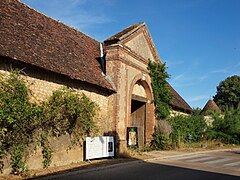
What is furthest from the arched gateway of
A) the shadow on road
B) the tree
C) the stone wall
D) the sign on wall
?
the tree

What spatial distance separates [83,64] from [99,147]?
4262 mm

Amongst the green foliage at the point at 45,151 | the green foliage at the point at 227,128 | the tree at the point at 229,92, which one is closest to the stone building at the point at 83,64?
the green foliage at the point at 45,151

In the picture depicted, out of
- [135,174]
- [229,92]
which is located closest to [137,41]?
[135,174]

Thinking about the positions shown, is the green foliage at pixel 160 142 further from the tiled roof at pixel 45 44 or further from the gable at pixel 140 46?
the tiled roof at pixel 45 44

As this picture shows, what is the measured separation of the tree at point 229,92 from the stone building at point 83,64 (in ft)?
166

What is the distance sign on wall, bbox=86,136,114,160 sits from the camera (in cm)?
1248

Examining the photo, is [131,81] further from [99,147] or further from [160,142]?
[160,142]

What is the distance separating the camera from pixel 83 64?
14062mm

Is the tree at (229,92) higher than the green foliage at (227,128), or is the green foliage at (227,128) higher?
the tree at (229,92)

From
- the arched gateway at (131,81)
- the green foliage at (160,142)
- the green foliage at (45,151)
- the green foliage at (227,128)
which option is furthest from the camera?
the green foliage at (227,128)

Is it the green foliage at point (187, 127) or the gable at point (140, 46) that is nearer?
the gable at point (140, 46)

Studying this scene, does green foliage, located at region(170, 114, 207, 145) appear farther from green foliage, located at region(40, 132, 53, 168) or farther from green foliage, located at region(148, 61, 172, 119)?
green foliage, located at region(40, 132, 53, 168)

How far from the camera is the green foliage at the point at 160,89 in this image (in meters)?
19.2

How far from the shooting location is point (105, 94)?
1472 centimetres
